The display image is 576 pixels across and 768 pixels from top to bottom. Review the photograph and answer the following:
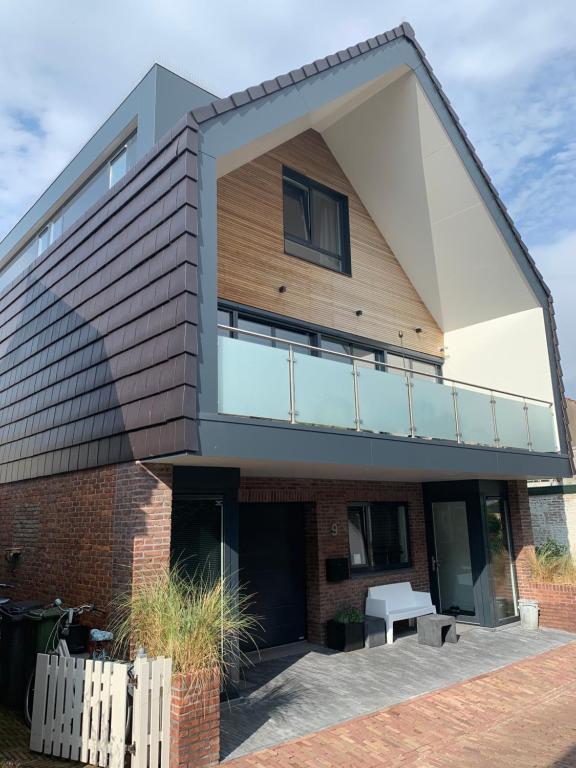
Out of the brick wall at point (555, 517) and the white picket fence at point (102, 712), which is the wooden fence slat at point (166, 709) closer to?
the white picket fence at point (102, 712)

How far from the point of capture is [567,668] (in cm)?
806

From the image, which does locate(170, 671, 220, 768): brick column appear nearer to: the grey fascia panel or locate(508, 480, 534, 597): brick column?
the grey fascia panel

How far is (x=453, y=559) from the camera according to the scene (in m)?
11.4

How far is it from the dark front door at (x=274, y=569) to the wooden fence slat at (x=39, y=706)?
3.80 metres

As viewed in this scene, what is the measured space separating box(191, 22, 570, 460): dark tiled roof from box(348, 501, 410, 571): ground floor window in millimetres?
3951

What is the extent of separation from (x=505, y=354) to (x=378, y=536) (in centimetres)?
469

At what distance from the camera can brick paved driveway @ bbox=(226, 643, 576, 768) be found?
16.8ft

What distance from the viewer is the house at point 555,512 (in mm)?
14188

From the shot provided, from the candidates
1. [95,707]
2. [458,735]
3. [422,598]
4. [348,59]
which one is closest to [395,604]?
[422,598]

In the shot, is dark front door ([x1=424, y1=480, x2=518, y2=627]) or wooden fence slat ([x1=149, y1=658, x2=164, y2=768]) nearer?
wooden fence slat ([x1=149, y1=658, x2=164, y2=768])

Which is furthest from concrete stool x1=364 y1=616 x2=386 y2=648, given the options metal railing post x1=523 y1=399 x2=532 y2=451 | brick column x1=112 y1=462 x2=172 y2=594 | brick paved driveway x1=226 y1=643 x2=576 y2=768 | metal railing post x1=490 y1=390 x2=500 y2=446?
brick column x1=112 y1=462 x2=172 y2=594

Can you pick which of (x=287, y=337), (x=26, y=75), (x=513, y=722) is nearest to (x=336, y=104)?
(x=287, y=337)

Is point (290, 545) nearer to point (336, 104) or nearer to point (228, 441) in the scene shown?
point (228, 441)

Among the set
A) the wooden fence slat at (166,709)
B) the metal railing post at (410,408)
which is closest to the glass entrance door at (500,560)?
the metal railing post at (410,408)
